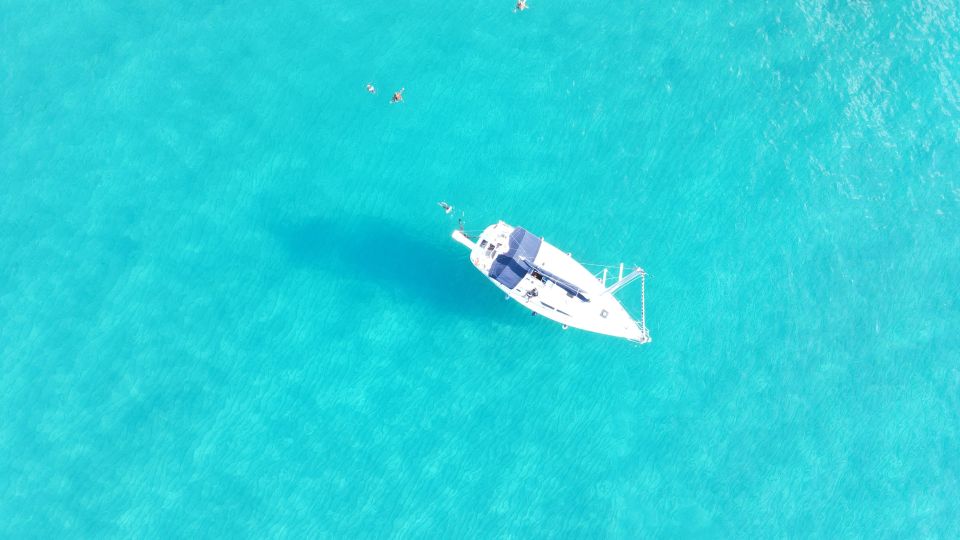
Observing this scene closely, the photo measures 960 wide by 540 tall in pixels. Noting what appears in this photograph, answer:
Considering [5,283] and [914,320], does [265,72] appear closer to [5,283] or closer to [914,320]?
[5,283]

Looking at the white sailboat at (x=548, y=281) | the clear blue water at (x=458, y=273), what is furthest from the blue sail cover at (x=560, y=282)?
the clear blue water at (x=458, y=273)

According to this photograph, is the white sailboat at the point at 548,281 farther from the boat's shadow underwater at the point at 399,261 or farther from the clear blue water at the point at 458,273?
the boat's shadow underwater at the point at 399,261

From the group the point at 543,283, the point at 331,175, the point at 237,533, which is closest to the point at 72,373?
the point at 237,533

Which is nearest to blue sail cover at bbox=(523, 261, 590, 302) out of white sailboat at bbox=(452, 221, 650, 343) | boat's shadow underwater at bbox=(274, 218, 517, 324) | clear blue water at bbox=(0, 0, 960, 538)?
white sailboat at bbox=(452, 221, 650, 343)

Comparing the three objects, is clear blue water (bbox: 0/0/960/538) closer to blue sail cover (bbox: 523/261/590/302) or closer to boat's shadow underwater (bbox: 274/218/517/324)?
boat's shadow underwater (bbox: 274/218/517/324)

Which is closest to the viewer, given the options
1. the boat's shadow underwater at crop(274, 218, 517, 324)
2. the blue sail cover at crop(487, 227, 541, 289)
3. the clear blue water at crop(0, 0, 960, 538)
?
the blue sail cover at crop(487, 227, 541, 289)

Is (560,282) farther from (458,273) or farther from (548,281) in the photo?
(458,273)
